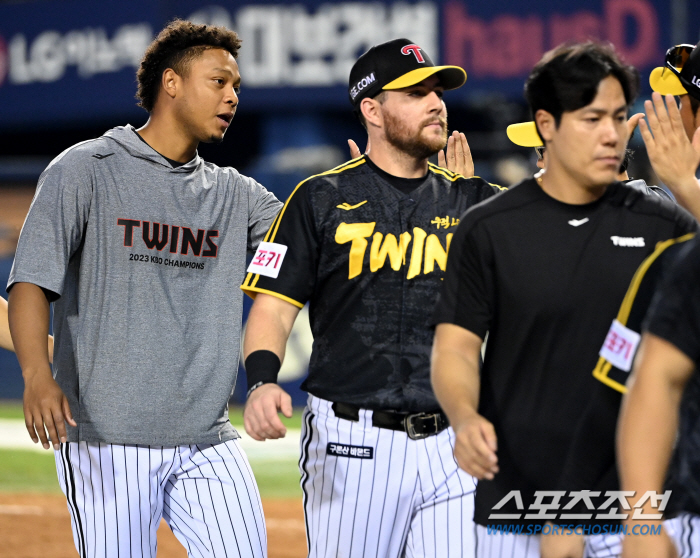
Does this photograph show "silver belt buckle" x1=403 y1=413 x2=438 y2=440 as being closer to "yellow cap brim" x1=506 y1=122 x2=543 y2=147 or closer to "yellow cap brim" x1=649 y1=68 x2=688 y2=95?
"yellow cap brim" x1=506 y1=122 x2=543 y2=147

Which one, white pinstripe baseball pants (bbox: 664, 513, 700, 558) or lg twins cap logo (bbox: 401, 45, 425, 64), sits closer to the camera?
white pinstripe baseball pants (bbox: 664, 513, 700, 558)

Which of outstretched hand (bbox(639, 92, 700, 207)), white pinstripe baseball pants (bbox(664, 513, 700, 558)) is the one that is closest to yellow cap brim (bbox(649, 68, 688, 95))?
outstretched hand (bbox(639, 92, 700, 207))

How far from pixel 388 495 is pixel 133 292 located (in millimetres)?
1271

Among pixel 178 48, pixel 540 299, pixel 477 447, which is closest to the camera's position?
pixel 477 447

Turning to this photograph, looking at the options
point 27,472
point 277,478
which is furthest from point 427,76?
point 27,472

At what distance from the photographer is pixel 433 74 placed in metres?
4.06

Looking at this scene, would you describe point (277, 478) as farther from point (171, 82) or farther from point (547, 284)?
point (547, 284)

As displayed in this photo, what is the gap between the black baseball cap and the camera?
4.03m

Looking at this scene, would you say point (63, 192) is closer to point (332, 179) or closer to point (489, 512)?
point (332, 179)

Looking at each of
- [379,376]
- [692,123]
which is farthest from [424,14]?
[379,376]

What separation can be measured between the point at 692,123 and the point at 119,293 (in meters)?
2.59

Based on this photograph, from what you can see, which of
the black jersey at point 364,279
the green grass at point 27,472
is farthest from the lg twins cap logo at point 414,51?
the green grass at point 27,472

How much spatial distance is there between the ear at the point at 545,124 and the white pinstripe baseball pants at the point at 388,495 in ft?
4.04

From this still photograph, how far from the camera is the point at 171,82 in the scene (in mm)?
4375
